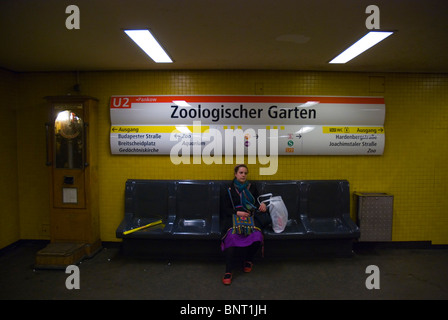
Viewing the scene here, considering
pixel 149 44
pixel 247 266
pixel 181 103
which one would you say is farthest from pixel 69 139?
pixel 247 266

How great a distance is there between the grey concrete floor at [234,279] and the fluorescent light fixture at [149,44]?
2956mm

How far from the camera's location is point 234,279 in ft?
11.6

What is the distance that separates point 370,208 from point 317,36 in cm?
278

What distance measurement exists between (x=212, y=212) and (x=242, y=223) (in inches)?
28.6

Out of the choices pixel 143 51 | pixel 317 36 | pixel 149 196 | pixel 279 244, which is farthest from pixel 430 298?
pixel 143 51

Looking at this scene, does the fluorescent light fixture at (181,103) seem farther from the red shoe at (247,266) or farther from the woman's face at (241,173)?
the red shoe at (247,266)

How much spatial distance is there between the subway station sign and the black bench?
0.57m

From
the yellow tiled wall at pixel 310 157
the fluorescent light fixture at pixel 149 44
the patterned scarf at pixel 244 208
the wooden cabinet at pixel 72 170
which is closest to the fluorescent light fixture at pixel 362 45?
the yellow tiled wall at pixel 310 157

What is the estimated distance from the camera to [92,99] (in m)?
4.21

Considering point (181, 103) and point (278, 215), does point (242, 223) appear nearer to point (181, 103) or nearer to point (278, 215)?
point (278, 215)

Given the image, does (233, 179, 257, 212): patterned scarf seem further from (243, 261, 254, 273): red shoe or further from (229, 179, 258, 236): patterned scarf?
(243, 261, 254, 273): red shoe

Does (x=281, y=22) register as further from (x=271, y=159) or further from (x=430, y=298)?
(x=430, y=298)

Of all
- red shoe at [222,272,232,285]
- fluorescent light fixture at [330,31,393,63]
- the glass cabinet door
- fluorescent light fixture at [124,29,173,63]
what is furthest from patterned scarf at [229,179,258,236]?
the glass cabinet door

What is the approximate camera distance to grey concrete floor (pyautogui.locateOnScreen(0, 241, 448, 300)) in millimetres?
3193
